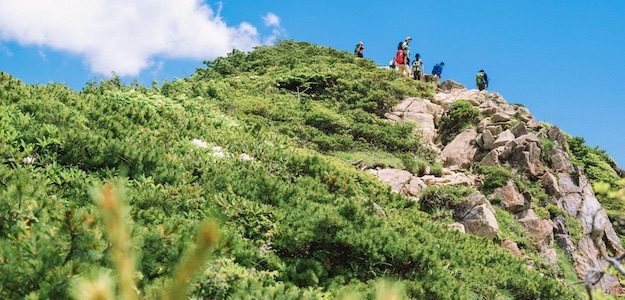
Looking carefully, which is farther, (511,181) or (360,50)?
(360,50)

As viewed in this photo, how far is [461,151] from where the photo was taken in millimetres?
24062

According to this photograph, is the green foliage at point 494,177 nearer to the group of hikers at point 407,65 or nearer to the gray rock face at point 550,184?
the gray rock face at point 550,184

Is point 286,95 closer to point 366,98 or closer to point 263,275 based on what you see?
point 366,98

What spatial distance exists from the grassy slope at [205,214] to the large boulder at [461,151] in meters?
11.0

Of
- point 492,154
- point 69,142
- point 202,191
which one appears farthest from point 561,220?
point 69,142

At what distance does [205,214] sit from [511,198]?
15.9 metres

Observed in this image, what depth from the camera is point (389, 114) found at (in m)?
28.2

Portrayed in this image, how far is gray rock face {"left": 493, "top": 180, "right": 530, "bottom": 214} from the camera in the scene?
20.4 m

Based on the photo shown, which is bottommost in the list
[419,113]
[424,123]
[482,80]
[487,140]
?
[487,140]

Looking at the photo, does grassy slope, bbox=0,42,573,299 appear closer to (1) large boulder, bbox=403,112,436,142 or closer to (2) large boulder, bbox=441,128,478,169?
(2) large boulder, bbox=441,128,478,169

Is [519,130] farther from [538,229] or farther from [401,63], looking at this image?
[401,63]

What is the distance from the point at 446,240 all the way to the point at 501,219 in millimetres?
8909

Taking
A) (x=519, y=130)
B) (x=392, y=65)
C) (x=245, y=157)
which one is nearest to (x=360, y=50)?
(x=392, y=65)

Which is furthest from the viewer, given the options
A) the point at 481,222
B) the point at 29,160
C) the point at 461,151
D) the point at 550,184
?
the point at 461,151
